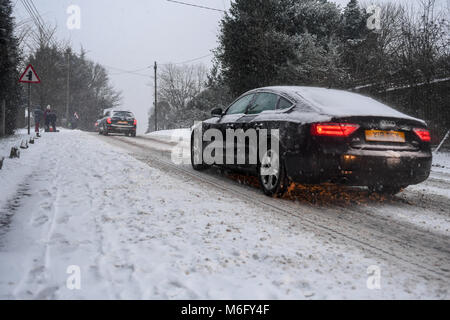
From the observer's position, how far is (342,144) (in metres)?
4.10

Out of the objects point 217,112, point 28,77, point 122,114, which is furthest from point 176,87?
point 217,112

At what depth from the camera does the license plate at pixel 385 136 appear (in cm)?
417

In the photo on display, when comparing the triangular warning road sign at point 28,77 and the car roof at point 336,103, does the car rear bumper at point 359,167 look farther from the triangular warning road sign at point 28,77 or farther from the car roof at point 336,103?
the triangular warning road sign at point 28,77

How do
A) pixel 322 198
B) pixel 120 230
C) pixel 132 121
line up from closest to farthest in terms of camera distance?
pixel 120 230 → pixel 322 198 → pixel 132 121

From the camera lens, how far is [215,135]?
6.57 m

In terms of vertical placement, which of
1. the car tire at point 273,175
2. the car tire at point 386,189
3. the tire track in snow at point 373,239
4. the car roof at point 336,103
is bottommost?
the tire track in snow at point 373,239

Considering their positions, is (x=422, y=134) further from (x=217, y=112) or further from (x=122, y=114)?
(x=122, y=114)

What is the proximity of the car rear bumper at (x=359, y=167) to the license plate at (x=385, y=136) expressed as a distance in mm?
157

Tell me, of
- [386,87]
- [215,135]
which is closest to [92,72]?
[386,87]

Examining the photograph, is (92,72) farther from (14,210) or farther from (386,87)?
(14,210)

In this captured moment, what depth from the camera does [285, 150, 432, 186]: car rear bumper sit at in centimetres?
409

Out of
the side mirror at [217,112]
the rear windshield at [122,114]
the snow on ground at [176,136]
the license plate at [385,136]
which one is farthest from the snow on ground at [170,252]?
the rear windshield at [122,114]

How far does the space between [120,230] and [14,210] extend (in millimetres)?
1401

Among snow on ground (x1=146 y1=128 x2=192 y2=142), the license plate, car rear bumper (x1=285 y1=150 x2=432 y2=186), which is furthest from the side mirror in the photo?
snow on ground (x1=146 y1=128 x2=192 y2=142)
